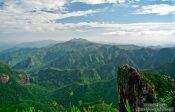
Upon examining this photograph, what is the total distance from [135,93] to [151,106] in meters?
96.0

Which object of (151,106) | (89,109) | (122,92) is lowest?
(122,92)

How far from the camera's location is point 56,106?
23.8 feet

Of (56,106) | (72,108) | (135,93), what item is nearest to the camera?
(72,108)

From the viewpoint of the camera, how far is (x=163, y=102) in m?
7.55

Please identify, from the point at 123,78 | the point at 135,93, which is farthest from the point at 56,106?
the point at 123,78

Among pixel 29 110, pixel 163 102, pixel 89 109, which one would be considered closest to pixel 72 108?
pixel 89 109

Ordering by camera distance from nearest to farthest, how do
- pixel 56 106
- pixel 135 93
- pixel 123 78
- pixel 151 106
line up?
pixel 56 106 → pixel 151 106 → pixel 135 93 → pixel 123 78

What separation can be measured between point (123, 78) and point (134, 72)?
12.8 ft

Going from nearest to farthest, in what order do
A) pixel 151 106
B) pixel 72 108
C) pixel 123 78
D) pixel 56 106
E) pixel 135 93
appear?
pixel 72 108 < pixel 56 106 < pixel 151 106 < pixel 135 93 < pixel 123 78

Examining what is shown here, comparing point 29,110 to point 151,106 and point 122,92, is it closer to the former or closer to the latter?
point 151,106

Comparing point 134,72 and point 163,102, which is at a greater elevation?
point 163,102

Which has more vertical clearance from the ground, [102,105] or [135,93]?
[102,105]

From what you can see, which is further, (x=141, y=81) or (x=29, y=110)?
(x=141, y=81)

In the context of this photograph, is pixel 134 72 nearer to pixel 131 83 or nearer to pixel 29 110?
pixel 131 83
